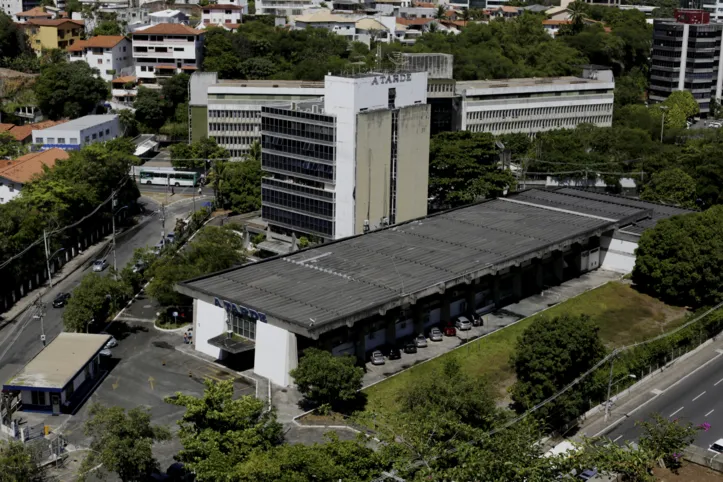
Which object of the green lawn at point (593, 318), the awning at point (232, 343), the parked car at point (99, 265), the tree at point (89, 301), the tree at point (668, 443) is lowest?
the green lawn at point (593, 318)

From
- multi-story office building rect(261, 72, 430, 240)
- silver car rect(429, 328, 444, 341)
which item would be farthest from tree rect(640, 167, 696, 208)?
silver car rect(429, 328, 444, 341)

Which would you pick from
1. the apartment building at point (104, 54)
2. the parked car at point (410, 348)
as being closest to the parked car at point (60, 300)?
the parked car at point (410, 348)

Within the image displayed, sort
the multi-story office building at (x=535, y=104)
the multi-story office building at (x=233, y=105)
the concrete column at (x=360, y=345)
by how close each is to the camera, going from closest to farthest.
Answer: the concrete column at (x=360, y=345) < the multi-story office building at (x=233, y=105) < the multi-story office building at (x=535, y=104)

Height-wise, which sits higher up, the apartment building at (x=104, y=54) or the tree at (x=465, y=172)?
the apartment building at (x=104, y=54)

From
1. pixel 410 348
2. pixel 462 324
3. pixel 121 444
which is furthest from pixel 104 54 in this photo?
pixel 121 444

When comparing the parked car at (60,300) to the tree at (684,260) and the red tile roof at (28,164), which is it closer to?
the red tile roof at (28,164)

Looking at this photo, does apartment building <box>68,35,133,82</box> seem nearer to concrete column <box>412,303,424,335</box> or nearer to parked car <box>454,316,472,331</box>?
parked car <box>454,316,472,331</box>
